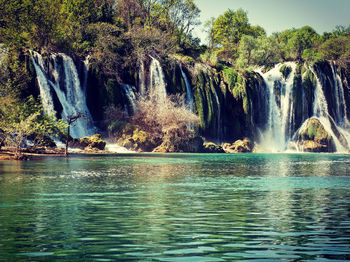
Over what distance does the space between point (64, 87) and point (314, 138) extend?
3667cm

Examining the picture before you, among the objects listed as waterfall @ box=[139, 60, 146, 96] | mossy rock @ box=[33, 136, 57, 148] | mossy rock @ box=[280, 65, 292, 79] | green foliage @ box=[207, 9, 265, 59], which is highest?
green foliage @ box=[207, 9, 265, 59]

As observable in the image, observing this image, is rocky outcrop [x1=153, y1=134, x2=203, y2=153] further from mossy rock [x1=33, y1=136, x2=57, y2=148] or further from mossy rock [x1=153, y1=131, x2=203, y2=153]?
mossy rock [x1=33, y1=136, x2=57, y2=148]

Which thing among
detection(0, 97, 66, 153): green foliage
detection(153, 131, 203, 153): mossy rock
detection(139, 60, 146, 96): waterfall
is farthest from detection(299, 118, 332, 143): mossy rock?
detection(0, 97, 66, 153): green foliage

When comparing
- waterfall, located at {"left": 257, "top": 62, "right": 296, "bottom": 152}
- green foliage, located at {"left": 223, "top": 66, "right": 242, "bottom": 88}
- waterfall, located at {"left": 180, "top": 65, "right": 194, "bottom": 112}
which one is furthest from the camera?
waterfall, located at {"left": 257, "top": 62, "right": 296, "bottom": 152}

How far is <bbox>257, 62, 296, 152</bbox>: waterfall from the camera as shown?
276ft

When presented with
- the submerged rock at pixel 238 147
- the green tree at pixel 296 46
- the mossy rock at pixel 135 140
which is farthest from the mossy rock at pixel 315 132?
the mossy rock at pixel 135 140

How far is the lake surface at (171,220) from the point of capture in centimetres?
1095

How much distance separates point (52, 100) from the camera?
63.6 m

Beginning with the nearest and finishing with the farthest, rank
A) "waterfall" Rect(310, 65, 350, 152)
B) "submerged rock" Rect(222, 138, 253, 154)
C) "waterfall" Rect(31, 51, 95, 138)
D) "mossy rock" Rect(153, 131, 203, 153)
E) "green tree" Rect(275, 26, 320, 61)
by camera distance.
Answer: "waterfall" Rect(31, 51, 95, 138)
"mossy rock" Rect(153, 131, 203, 153)
"submerged rock" Rect(222, 138, 253, 154)
"waterfall" Rect(310, 65, 350, 152)
"green tree" Rect(275, 26, 320, 61)

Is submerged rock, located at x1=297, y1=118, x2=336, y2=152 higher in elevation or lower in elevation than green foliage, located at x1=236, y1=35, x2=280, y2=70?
lower

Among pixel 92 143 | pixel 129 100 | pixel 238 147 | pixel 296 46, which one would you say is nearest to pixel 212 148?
pixel 238 147

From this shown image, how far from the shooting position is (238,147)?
250ft

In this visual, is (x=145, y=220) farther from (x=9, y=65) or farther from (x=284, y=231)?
(x=9, y=65)

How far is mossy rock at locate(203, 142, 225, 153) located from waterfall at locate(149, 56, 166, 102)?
8.72 metres
